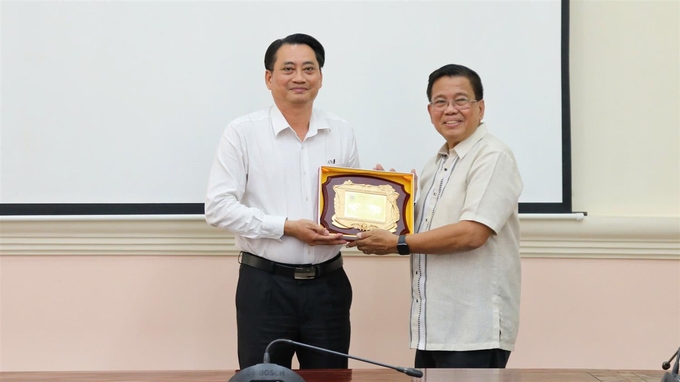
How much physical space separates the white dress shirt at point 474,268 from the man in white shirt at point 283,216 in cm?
34

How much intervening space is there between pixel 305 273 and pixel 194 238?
785 millimetres

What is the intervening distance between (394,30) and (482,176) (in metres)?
1.05

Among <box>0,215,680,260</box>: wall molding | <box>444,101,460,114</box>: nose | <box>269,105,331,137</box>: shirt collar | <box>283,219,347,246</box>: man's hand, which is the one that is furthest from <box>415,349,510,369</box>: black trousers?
<box>0,215,680,260</box>: wall molding

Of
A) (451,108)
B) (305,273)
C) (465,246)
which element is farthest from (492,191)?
(305,273)

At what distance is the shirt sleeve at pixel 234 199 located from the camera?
2240mm

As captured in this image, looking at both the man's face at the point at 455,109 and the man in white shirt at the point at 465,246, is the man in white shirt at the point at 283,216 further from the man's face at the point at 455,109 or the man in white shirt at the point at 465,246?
the man's face at the point at 455,109

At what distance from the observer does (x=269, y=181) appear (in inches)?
92.4

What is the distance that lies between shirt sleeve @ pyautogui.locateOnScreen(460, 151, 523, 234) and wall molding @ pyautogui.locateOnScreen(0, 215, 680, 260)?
0.87 metres

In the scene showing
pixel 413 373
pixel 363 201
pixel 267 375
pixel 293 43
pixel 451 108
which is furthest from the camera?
pixel 293 43

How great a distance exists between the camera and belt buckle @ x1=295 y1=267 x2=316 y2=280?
2301mm

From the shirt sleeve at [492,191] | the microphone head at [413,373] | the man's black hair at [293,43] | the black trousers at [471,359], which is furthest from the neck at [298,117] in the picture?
the microphone head at [413,373]

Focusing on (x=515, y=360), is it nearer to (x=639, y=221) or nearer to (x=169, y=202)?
(x=639, y=221)

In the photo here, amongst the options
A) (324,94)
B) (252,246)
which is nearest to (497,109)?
(324,94)

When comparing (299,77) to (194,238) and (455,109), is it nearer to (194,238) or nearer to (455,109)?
(455,109)
